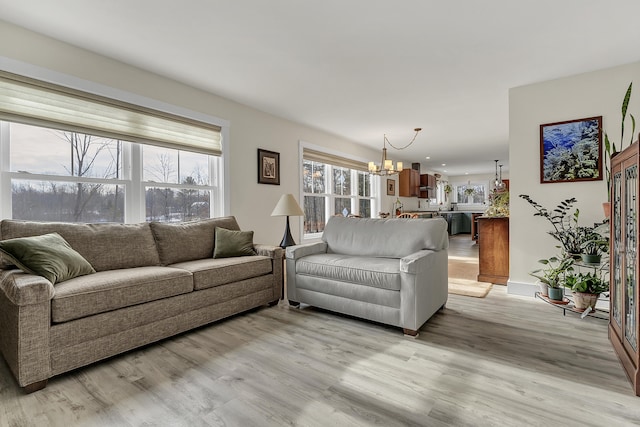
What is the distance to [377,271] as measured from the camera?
2.49 m

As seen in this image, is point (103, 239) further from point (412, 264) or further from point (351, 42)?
point (351, 42)

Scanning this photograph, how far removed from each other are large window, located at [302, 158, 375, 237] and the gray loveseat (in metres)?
2.11

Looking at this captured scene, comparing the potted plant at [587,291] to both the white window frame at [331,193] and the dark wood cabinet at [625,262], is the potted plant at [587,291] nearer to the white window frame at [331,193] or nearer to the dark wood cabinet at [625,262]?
the dark wood cabinet at [625,262]

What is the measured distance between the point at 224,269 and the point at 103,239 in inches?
38.8

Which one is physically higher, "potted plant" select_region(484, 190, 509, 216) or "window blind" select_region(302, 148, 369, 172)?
"window blind" select_region(302, 148, 369, 172)

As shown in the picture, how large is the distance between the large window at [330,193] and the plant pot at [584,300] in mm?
3700

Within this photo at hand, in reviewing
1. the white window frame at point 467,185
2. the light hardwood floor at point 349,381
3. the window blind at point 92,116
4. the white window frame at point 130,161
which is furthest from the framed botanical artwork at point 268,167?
the white window frame at point 467,185

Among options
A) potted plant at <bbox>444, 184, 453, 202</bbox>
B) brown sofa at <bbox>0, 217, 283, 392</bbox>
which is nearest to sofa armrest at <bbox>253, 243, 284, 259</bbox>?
brown sofa at <bbox>0, 217, 283, 392</bbox>

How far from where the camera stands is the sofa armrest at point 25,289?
1646 mm

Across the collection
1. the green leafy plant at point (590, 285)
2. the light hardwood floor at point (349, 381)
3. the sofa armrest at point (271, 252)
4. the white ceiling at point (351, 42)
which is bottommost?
the light hardwood floor at point (349, 381)

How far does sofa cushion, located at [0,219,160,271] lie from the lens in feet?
7.34

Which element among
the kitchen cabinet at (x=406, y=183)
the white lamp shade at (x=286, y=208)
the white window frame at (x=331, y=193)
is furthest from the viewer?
the kitchen cabinet at (x=406, y=183)

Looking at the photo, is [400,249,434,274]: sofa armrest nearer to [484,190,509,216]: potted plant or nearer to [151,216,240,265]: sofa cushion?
[151,216,240,265]: sofa cushion

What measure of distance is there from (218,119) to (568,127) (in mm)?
3943
